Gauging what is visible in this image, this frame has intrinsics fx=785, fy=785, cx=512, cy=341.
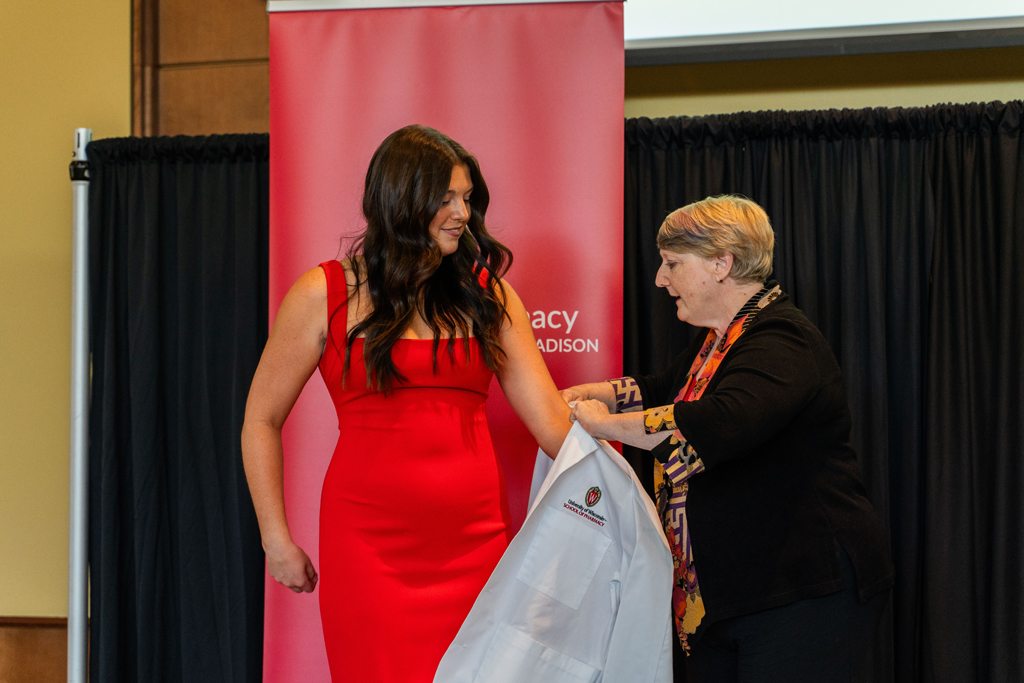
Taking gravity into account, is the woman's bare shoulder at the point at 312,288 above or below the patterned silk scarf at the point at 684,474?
above

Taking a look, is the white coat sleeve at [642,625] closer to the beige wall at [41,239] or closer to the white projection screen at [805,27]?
the white projection screen at [805,27]

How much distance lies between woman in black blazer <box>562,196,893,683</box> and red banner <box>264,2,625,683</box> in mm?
565

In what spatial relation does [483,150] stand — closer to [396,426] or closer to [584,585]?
[396,426]

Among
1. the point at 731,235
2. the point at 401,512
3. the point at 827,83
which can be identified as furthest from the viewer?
the point at 827,83

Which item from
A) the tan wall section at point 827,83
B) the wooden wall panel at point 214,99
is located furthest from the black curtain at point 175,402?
the tan wall section at point 827,83

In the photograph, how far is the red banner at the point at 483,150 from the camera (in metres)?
2.23

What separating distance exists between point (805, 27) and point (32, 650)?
12.2ft

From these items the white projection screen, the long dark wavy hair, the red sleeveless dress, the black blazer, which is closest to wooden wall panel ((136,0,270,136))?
the white projection screen

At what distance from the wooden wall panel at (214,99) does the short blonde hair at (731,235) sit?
2.00 m

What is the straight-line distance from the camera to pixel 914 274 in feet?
8.49

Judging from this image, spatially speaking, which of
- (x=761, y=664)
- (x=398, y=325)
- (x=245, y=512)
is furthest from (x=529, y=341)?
(x=245, y=512)

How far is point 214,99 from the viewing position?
3178 mm

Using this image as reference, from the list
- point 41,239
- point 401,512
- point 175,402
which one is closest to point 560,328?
point 401,512

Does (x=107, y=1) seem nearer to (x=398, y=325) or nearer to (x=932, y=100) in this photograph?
(x=398, y=325)
